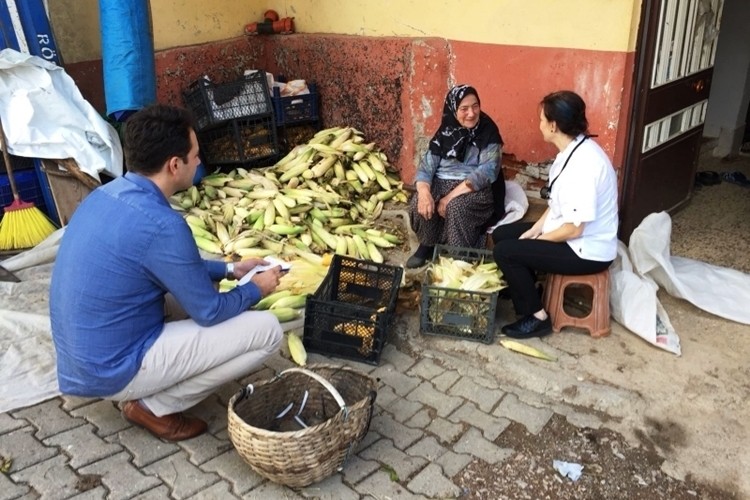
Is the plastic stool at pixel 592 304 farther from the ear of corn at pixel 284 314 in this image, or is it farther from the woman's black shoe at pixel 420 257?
the ear of corn at pixel 284 314

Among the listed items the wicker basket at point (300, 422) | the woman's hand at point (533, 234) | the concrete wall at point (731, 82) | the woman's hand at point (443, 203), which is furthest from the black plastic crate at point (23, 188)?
the concrete wall at point (731, 82)

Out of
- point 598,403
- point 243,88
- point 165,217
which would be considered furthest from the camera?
point 243,88

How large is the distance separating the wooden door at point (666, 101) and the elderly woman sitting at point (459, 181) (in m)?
0.98

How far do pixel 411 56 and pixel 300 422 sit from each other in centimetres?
365

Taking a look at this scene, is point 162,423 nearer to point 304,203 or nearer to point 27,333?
point 27,333

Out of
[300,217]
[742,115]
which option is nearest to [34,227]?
[300,217]

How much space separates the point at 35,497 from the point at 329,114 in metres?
4.71

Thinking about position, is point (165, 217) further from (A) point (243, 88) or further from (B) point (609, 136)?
(A) point (243, 88)

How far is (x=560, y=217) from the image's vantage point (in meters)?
3.66

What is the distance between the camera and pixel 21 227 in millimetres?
5016

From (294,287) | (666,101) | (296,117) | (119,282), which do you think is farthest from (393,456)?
(296,117)

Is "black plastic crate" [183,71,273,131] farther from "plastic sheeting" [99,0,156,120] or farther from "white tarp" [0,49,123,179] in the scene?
"white tarp" [0,49,123,179]

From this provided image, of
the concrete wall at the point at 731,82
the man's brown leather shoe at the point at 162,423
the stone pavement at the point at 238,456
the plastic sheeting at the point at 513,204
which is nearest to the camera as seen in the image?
the stone pavement at the point at 238,456

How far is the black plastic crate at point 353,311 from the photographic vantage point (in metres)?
3.56
